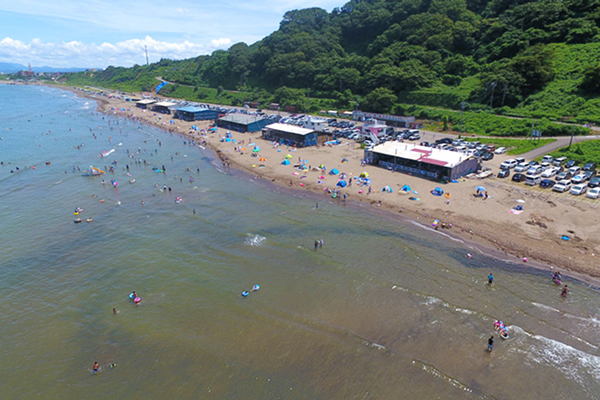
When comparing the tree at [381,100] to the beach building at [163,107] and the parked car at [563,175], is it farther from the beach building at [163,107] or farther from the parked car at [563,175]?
the beach building at [163,107]

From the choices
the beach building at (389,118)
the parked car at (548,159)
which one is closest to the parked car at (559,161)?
the parked car at (548,159)

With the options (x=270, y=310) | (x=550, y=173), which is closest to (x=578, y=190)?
(x=550, y=173)

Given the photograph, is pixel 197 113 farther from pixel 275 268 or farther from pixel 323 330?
pixel 323 330

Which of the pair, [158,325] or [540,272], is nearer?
[158,325]

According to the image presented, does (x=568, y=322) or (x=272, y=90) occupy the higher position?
(x=272, y=90)

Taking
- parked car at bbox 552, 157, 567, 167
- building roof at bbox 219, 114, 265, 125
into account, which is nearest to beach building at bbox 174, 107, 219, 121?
building roof at bbox 219, 114, 265, 125

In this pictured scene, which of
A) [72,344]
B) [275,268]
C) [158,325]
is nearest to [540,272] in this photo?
[275,268]

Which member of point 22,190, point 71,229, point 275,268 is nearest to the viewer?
point 275,268

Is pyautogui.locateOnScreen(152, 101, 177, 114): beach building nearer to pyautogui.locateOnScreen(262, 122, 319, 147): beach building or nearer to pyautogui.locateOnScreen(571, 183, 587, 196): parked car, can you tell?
pyautogui.locateOnScreen(262, 122, 319, 147): beach building
